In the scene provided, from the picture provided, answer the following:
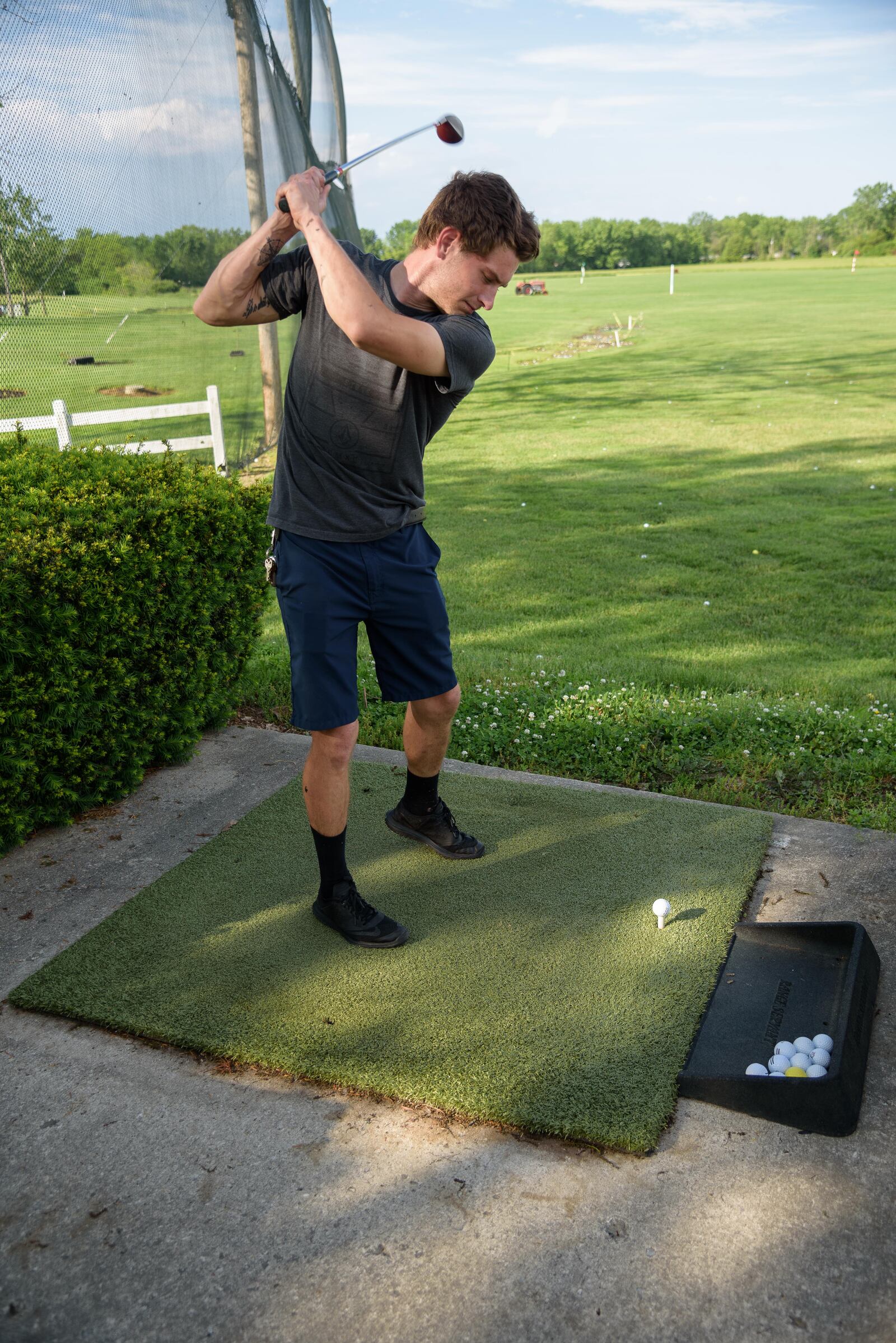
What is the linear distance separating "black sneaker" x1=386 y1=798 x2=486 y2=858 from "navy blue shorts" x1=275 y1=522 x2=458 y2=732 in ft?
2.15

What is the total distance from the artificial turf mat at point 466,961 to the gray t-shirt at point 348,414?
41.6 inches

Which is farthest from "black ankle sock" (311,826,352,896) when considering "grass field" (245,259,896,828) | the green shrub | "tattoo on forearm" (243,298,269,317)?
"grass field" (245,259,896,828)

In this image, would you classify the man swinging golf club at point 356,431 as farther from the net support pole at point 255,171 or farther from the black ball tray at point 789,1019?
the net support pole at point 255,171

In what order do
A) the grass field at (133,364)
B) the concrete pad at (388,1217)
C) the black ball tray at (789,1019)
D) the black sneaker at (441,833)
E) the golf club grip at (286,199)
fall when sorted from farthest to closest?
the grass field at (133,364), the black sneaker at (441,833), the golf club grip at (286,199), the black ball tray at (789,1019), the concrete pad at (388,1217)

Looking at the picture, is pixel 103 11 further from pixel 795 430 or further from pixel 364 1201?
pixel 795 430

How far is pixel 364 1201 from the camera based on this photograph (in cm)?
189

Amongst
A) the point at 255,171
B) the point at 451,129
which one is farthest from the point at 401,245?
the point at 451,129

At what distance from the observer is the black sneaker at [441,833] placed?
3.13 m

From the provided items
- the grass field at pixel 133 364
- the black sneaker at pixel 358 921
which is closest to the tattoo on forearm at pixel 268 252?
the black sneaker at pixel 358 921

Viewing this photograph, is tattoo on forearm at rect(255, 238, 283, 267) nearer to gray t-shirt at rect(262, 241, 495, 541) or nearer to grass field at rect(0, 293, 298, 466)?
gray t-shirt at rect(262, 241, 495, 541)

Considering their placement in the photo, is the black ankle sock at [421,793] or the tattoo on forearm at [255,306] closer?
the tattoo on forearm at [255,306]

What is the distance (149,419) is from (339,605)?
177 inches

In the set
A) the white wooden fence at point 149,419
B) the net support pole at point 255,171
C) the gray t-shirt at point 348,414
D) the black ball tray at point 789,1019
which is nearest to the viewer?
the black ball tray at point 789,1019

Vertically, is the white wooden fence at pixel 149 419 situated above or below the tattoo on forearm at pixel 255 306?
below
